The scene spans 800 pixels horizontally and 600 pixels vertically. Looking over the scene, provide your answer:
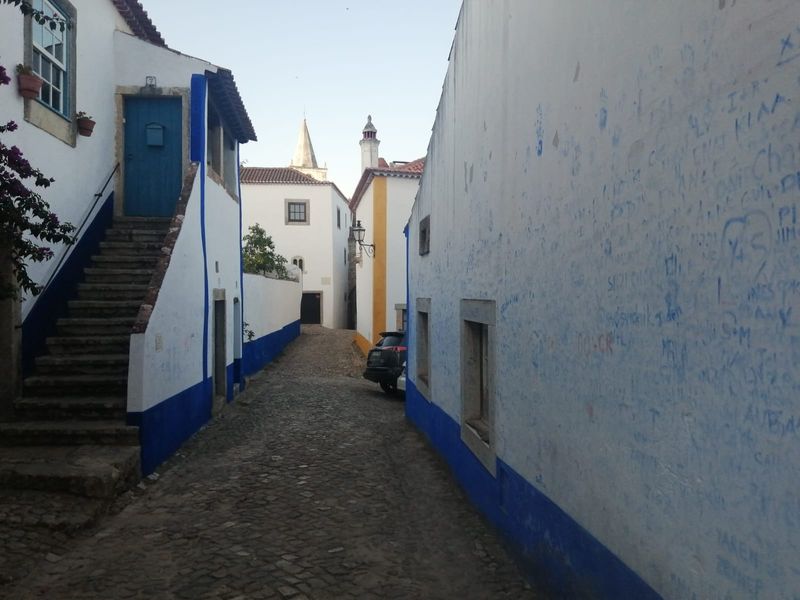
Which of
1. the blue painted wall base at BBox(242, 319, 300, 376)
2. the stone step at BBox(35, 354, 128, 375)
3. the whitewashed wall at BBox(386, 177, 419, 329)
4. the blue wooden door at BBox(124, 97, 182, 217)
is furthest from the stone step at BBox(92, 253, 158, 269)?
the whitewashed wall at BBox(386, 177, 419, 329)

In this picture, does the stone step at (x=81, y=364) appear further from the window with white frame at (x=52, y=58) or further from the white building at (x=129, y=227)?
the window with white frame at (x=52, y=58)

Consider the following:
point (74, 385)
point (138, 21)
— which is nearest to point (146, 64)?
point (138, 21)

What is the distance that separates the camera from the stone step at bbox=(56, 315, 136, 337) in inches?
312

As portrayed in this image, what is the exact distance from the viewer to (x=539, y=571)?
4082mm

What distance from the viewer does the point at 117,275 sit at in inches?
350

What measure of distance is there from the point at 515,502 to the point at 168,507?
3.34m

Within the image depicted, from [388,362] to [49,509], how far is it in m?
9.05

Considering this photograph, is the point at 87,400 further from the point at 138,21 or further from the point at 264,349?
the point at 264,349

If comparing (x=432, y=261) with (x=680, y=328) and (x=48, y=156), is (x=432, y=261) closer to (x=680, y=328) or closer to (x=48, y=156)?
(x=48, y=156)

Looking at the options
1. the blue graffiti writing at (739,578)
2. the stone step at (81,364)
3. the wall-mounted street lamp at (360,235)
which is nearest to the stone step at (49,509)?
the stone step at (81,364)

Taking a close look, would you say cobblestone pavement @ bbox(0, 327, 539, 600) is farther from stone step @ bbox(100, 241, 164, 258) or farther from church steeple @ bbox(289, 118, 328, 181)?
church steeple @ bbox(289, 118, 328, 181)

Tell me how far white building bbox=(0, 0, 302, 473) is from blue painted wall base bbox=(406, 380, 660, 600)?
3717 mm

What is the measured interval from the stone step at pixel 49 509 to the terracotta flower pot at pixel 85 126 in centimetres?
517

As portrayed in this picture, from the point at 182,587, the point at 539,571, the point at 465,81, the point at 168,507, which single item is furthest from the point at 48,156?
the point at 539,571
